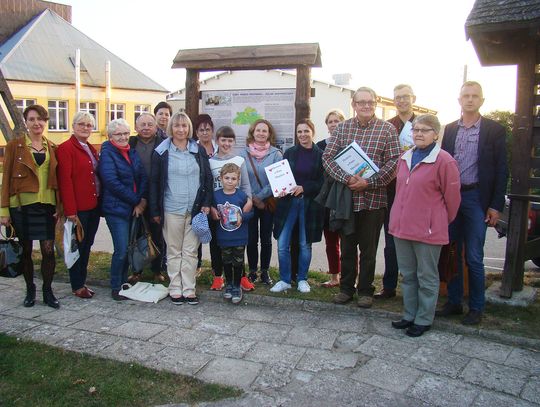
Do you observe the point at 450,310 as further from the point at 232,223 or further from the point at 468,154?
the point at 232,223

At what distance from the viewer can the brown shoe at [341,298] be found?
5.20 meters

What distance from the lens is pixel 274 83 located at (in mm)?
30094

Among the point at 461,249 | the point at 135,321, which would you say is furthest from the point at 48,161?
the point at 461,249

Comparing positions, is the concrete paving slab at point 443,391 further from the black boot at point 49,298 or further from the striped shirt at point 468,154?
the black boot at point 49,298

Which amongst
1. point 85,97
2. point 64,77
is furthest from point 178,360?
point 85,97

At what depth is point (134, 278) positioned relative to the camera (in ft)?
20.5

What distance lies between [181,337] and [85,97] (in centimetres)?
3393

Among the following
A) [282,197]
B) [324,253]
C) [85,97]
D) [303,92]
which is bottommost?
[324,253]

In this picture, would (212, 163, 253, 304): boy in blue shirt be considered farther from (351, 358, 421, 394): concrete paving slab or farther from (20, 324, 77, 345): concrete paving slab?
(351, 358, 421, 394): concrete paving slab

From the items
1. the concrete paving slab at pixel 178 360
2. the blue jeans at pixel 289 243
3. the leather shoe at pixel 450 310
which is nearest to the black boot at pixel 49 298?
the concrete paving slab at pixel 178 360

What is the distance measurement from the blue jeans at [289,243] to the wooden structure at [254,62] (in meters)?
1.30

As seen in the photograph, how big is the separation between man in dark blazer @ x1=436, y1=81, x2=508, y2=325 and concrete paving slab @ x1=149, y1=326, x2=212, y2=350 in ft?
8.25

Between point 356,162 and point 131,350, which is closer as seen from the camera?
point 131,350

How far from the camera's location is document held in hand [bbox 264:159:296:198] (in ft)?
17.7
